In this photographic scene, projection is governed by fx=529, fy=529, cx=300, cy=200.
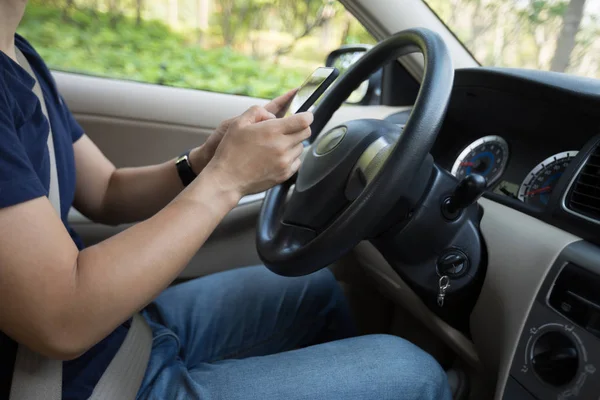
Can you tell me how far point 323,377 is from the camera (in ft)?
2.49

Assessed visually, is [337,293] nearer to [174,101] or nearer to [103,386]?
[103,386]

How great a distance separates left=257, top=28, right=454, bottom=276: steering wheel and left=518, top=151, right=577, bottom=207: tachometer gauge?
0.74 ft

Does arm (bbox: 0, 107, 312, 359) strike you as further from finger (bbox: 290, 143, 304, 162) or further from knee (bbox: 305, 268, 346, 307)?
knee (bbox: 305, 268, 346, 307)

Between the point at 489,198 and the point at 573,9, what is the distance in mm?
582

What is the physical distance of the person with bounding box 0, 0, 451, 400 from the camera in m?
0.59

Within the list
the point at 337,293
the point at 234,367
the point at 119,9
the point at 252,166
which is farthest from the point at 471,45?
the point at 119,9

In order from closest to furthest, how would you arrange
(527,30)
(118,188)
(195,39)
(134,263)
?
(134,263), (118,188), (527,30), (195,39)

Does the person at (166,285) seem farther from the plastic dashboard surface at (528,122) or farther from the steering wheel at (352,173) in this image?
the plastic dashboard surface at (528,122)

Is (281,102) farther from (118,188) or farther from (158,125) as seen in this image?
(158,125)

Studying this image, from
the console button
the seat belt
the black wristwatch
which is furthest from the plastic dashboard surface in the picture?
the seat belt

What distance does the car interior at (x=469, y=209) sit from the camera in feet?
2.28

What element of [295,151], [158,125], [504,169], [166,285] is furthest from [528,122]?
[158,125]

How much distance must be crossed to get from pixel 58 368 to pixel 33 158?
0.91ft

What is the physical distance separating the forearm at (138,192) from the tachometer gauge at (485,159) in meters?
0.55
